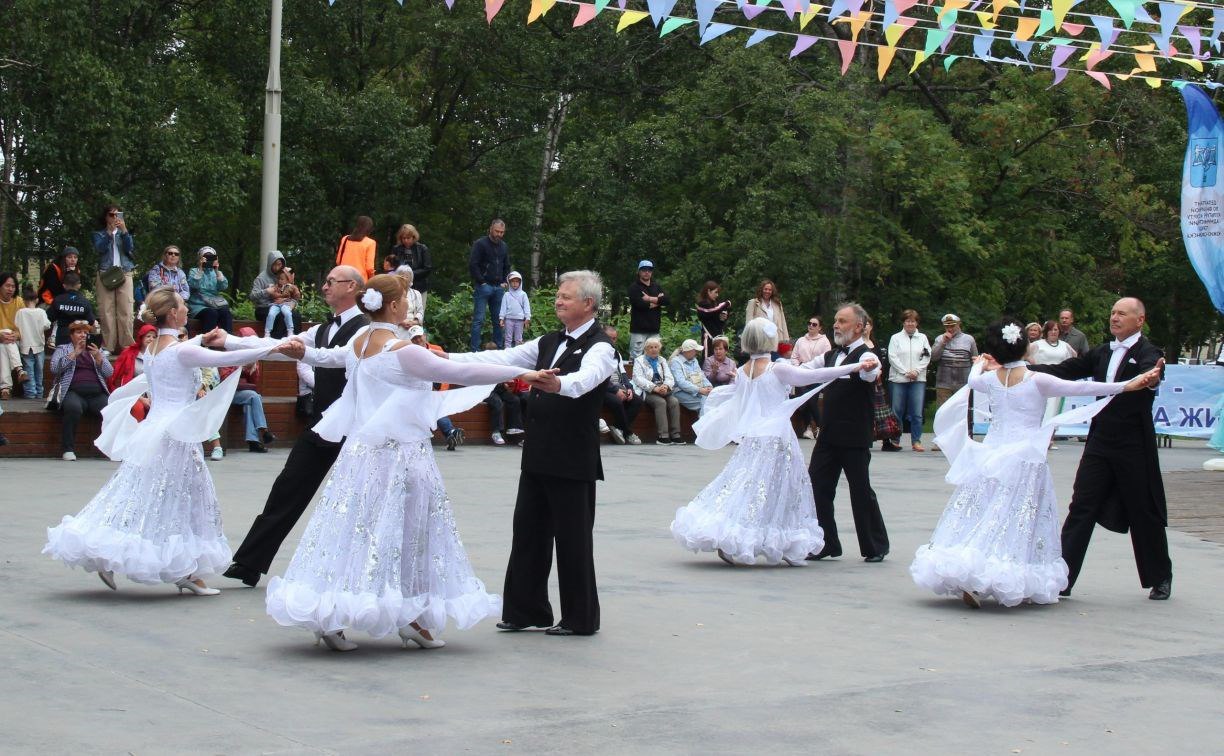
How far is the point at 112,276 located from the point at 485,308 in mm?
Result: 5013

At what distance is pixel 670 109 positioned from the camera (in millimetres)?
35875

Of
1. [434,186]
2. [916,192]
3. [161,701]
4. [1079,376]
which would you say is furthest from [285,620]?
[434,186]

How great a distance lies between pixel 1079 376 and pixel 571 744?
5.48 metres

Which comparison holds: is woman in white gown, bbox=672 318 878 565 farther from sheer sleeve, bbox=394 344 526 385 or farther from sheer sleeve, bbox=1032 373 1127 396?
sheer sleeve, bbox=394 344 526 385

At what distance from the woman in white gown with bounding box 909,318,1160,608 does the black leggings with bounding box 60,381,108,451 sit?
34.0 ft

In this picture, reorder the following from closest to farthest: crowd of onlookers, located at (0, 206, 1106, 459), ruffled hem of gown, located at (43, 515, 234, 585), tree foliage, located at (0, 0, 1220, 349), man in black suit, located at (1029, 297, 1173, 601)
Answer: ruffled hem of gown, located at (43, 515, 234, 585)
man in black suit, located at (1029, 297, 1173, 601)
crowd of onlookers, located at (0, 206, 1106, 459)
tree foliage, located at (0, 0, 1220, 349)

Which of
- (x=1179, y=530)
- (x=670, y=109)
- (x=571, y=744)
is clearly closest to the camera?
(x=571, y=744)

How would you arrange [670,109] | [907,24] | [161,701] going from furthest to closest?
[670,109] → [907,24] → [161,701]

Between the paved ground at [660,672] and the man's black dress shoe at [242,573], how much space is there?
117 mm

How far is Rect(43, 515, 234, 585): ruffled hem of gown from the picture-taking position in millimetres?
8328

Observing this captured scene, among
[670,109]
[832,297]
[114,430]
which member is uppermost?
[670,109]

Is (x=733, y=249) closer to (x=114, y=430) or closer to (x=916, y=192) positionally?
(x=916, y=192)

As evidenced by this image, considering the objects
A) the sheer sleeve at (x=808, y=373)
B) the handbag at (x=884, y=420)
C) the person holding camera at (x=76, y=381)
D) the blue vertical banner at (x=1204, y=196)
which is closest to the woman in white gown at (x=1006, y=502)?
the sheer sleeve at (x=808, y=373)

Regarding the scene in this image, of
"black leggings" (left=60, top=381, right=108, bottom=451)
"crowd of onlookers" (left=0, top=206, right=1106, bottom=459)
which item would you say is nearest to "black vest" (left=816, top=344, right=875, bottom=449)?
"crowd of onlookers" (left=0, top=206, right=1106, bottom=459)
